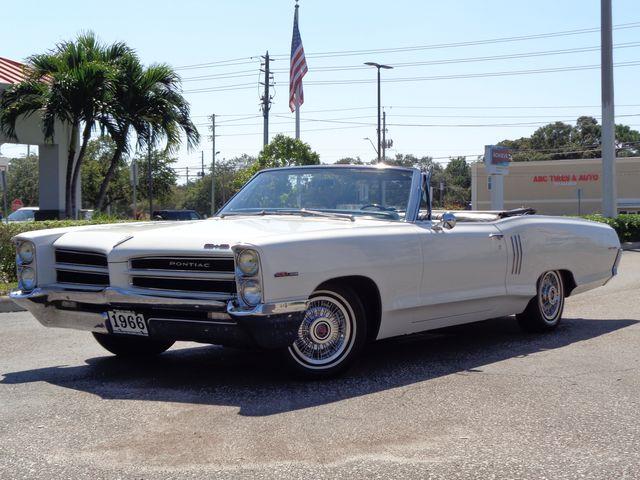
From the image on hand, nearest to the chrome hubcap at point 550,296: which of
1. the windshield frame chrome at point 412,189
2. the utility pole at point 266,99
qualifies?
the windshield frame chrome at point 412,189

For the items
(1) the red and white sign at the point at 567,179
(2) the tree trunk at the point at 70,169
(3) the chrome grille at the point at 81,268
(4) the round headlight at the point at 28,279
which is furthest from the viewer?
(1) the red and white sign at the point at 567,179

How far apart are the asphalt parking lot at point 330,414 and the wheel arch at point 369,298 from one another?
0.34 meters

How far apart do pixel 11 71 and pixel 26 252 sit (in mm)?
15422

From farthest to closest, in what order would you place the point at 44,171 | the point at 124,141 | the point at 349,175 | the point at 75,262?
the point at 44,171, the point at 124,141, the point at 349,175, the point at 75,262

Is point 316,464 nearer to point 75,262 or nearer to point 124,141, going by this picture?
point 75,262

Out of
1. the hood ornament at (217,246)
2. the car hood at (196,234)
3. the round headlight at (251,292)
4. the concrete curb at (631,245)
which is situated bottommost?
the concrete curb at (631,245)

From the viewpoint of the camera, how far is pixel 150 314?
549 centimetres

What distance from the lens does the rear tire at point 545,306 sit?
306 inches

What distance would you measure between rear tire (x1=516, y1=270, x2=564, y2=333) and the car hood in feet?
6.72

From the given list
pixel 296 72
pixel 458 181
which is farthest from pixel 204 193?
pixel 296 72

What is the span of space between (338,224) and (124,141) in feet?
44.2

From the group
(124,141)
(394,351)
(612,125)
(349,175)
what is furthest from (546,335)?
(612,125)

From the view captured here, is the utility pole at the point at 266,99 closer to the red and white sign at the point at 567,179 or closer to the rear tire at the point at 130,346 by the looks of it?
the red and white sign at the point at 567,179

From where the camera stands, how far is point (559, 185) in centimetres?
6469
